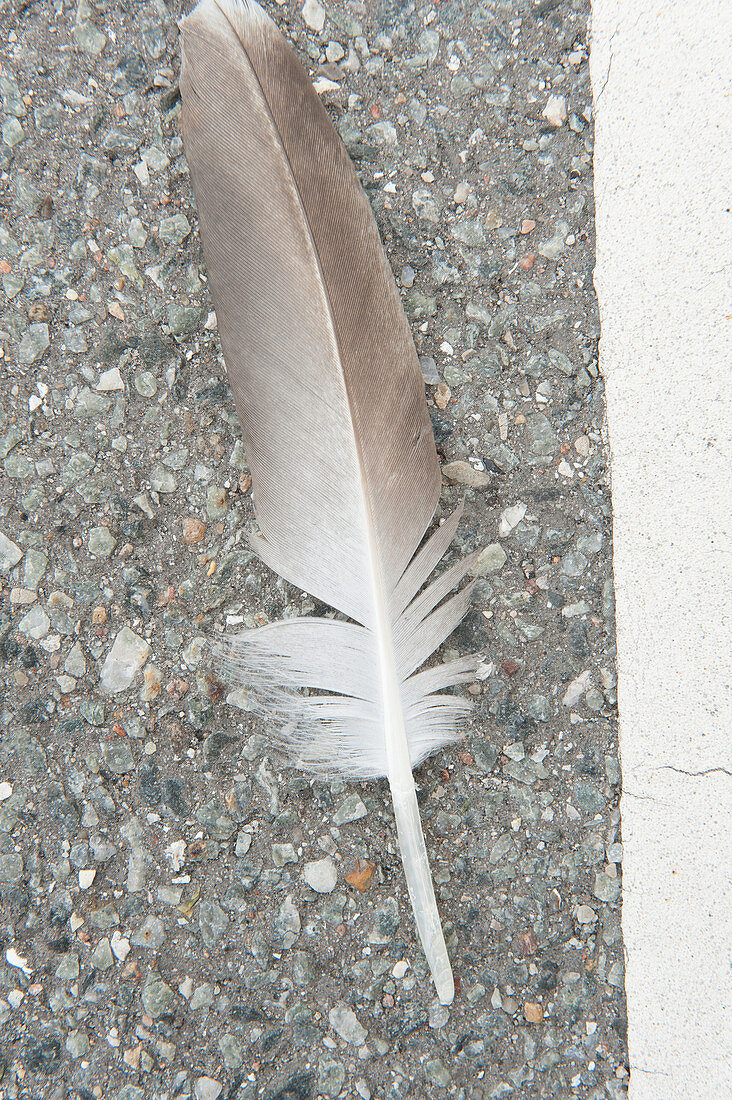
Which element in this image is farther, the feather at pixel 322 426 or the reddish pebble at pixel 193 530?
the reddish pebble at pixel 193 530

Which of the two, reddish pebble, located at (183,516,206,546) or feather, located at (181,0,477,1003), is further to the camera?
reddish pebble, located at (183,516,206,546)

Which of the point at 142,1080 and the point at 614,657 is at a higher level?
the point at 614,657

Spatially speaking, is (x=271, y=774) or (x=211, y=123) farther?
(x=271, y=774)

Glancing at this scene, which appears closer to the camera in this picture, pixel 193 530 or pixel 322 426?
pixel 322 426

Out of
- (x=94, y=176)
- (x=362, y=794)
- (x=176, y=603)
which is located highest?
(x=94, y=176)

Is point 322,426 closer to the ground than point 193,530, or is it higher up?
higher up

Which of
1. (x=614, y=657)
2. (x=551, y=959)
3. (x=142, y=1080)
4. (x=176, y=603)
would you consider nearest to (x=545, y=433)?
(x=614, y=657)

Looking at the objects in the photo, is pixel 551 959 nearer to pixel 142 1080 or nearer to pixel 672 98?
pixel 142 1080
